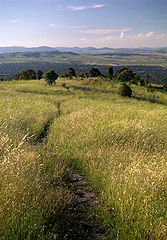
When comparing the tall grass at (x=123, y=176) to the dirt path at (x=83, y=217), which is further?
the dirt path at (x=83, y=217)

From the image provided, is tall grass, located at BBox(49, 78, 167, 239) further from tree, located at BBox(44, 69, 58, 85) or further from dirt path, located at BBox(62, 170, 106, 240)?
tree, located at BBox(44, 69, 58, 85)

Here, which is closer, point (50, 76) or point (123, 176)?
point (123, 176)

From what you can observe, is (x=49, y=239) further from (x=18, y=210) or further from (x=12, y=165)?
(x=12, y=165)

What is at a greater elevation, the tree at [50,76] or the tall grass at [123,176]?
the tree at [50,76]

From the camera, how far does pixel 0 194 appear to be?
11.4 ft

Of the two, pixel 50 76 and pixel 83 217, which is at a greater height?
pixel 50 76

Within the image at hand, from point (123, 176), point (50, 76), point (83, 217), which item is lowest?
point (83, 217)

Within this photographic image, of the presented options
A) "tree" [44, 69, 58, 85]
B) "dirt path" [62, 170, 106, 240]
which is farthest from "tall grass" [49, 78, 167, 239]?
"tree" [44, 69, 58, 85]

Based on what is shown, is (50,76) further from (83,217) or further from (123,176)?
(83,217)

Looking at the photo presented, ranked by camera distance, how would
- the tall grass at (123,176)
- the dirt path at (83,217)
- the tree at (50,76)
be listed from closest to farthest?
the tall grass at (123,176) < the dirt path at (83,217) < the tree at (50,76)

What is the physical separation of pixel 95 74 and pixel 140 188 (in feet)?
200

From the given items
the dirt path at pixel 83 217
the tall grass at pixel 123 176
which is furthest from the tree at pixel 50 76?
the dirt path at pixel 83 217

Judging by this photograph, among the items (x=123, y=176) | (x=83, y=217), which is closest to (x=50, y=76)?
(x=123, y=176)

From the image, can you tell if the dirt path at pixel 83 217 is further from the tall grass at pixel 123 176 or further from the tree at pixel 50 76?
the tree at pixel 50 76
